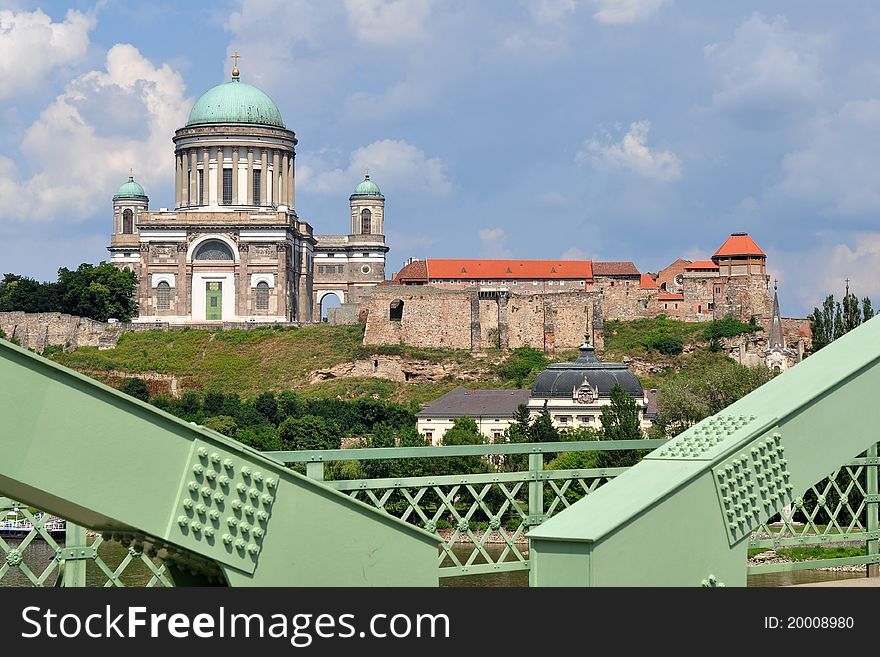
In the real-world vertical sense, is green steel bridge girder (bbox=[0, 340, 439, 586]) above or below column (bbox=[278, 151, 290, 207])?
below

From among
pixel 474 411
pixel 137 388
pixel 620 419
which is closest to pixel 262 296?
pixel 137 388

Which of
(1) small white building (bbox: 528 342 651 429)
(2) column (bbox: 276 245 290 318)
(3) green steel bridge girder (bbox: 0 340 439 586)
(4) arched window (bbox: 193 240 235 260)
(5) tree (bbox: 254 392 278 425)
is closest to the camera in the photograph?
(3) green steel bridge girder (bbox: 0 340 439 586)

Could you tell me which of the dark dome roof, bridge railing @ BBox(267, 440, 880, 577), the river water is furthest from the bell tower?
bridge railing @ BBox(267, 440, 880, 577)

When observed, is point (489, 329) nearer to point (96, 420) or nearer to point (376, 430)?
point (376, 430)

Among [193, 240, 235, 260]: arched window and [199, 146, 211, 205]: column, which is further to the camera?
[199, 146, 211, 205]: column

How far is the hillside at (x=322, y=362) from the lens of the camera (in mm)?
69750

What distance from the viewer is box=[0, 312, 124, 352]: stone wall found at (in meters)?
74.5

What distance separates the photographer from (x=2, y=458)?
221 inches

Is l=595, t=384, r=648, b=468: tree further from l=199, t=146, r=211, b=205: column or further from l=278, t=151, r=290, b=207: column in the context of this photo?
l=199, t=146, r=211, b=205: column

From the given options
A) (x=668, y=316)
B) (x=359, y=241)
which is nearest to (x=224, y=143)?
(x=359, y=241)

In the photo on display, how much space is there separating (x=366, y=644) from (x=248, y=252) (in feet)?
242

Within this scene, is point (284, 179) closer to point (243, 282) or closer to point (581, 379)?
point (243, 282)

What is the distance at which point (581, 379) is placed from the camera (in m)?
61.4

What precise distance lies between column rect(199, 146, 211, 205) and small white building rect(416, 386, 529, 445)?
22.7 meters
